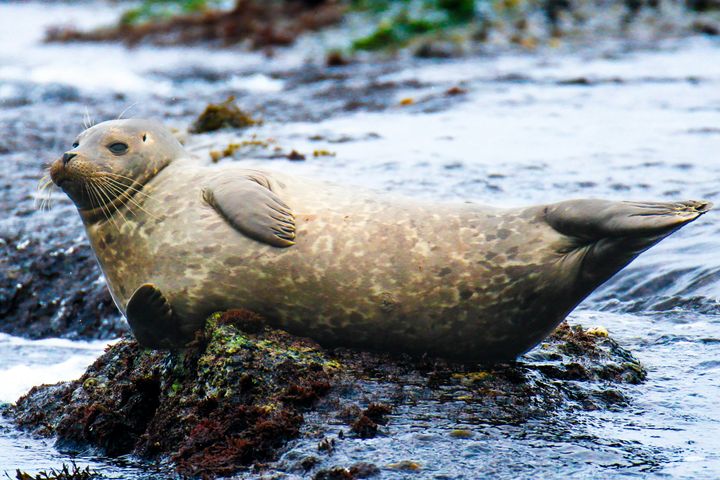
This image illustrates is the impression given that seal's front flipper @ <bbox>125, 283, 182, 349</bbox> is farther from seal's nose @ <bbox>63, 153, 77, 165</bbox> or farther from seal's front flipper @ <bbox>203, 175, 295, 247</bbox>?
seal's nose @ <bbox>63, 153, 77, 165</bbox>

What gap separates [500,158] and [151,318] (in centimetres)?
598

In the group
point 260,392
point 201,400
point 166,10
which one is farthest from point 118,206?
point 166,10

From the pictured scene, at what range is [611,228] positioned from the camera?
4.61 meters

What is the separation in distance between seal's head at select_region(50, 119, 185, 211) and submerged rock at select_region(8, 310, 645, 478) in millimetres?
744

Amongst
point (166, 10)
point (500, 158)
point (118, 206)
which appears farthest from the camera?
point (166, 10)

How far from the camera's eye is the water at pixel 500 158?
167 inches

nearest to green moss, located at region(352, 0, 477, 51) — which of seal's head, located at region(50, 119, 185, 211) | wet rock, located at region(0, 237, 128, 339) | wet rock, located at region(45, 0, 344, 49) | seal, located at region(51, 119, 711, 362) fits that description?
wet rock, located at region(45, 0, 344, 49)

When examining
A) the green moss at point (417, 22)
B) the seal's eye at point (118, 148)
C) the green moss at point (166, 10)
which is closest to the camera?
the seal's eye at point (118, 148)

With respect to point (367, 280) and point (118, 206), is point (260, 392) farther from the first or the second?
point (118, 206)

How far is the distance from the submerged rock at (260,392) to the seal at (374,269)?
125 millimetres

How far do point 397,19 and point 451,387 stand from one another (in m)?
17.7

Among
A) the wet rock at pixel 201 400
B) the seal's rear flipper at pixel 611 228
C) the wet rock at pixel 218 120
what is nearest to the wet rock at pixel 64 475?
the wet rock at pixel 201 400

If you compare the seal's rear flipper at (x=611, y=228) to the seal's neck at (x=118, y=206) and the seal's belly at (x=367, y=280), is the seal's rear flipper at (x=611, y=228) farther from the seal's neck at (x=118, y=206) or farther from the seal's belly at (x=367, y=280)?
the seal's neck at (x=118, y=206)

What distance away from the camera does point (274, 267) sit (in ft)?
15.8
